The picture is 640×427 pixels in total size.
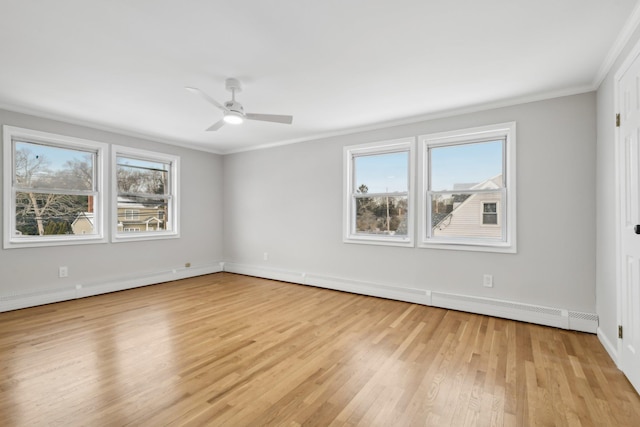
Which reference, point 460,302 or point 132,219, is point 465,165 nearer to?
point 460,302

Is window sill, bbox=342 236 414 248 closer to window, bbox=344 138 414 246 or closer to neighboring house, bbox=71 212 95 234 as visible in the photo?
window, bbox=344 138 414 246

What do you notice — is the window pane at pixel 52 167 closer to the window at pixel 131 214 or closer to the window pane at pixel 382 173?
the window at pixel 131 214

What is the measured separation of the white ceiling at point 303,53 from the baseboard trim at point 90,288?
92.6 inches

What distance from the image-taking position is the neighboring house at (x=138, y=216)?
16.2 ft

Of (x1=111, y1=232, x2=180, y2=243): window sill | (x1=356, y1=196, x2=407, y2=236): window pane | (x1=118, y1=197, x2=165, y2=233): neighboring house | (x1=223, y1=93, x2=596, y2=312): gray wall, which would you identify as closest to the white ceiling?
(x1=223, y1=93, x2=596, y2=312): gray wall

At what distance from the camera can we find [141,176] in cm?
521

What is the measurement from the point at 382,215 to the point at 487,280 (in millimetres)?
1636

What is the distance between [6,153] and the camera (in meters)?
3.72

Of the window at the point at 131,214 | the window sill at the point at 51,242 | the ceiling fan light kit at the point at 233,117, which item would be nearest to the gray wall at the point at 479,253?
the window at the point at 131,214

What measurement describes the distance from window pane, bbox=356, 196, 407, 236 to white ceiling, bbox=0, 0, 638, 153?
132 centimetres

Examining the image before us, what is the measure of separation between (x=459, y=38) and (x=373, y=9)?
2.56ft

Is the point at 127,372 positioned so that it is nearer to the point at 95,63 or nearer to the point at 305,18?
the point at 95,63

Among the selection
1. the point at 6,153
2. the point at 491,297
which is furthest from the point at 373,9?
the point at 6,153

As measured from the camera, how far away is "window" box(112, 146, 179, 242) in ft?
16.0
